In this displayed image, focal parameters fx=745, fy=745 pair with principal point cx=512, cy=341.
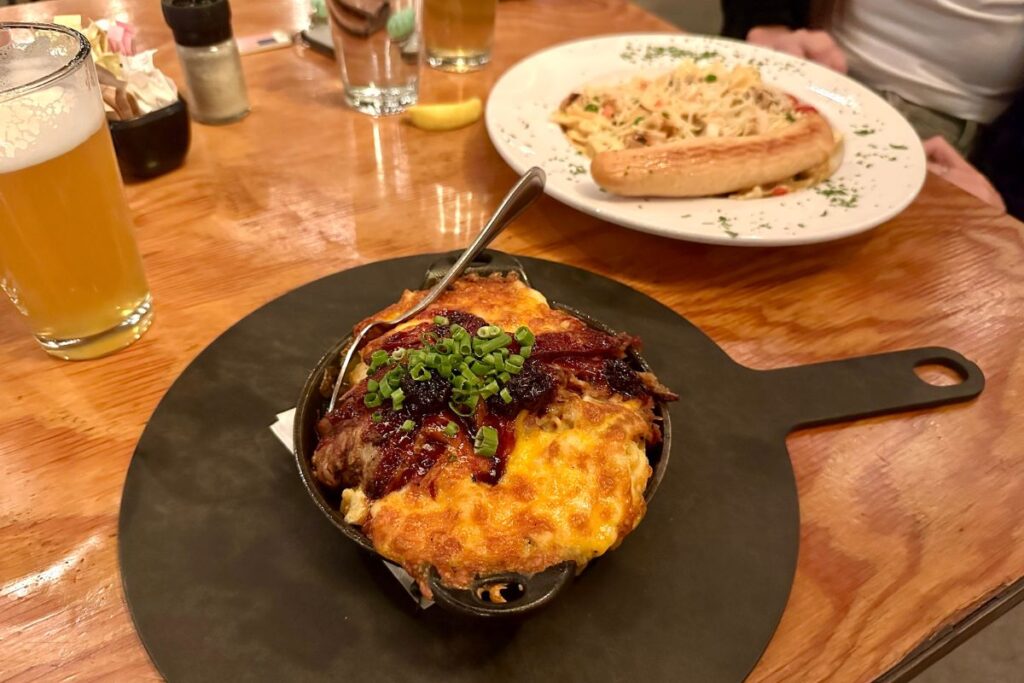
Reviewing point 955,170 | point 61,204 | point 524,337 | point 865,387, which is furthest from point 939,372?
point 61,204

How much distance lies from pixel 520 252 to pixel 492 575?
0.79 m

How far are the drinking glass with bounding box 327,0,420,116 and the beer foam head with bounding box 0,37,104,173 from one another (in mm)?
786

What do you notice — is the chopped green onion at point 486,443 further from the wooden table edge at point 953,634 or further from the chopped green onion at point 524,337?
the wooden table edge at point 953,634

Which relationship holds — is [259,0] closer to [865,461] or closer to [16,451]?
[16,451]

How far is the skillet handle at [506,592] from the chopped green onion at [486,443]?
5.7 inches

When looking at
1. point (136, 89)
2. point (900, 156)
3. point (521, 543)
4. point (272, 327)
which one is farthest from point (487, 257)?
point (900, 156)

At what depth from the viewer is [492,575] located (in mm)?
713

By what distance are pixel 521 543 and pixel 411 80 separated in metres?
1.39

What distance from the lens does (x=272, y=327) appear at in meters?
1.19

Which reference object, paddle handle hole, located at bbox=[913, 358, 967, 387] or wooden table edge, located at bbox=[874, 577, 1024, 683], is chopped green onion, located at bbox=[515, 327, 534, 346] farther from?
paddle handle hole, located at bbox=[913, 358, 967, 387]

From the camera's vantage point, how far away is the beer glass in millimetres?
957

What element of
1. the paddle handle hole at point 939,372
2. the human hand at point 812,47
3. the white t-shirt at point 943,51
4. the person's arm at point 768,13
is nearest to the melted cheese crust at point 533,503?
the paddle handle hole at point 939,372

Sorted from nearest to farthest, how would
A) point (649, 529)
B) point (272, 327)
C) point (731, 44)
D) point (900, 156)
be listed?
point (649, 529) < point (272, 327) < point (900, 156) < point (731, 44)

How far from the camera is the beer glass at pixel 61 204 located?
3.14 ft
